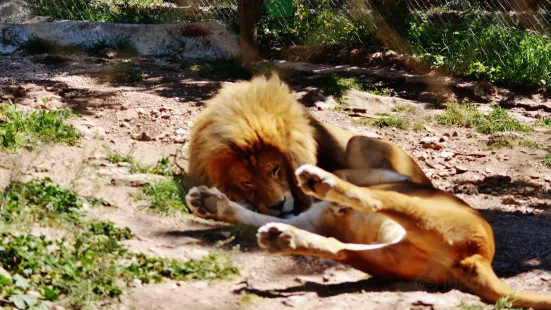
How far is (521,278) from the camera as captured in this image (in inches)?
157

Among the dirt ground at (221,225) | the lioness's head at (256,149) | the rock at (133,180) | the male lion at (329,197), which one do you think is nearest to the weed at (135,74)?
the dirt ground at (221,225)

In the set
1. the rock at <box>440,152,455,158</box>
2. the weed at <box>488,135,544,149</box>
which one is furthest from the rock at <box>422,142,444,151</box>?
the weed at <box>488,135,544,149</box>

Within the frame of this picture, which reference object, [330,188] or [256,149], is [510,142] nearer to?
[256,149]

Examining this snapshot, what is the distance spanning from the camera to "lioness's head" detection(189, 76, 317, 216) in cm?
484

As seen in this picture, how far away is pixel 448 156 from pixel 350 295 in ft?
12.1

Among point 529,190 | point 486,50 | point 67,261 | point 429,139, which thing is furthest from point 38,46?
point 67,261

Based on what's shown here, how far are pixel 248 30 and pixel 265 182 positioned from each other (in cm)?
615

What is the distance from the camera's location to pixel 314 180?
3516mm

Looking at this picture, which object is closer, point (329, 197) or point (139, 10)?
point (329, 197)

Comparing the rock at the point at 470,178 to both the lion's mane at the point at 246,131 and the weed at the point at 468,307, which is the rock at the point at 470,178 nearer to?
the lion's mane at the point at 246,131

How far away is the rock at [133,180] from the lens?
513cm

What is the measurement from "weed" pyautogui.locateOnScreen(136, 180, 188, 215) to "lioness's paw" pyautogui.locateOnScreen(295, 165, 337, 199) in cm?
151

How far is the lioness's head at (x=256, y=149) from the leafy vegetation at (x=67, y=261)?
97 cm

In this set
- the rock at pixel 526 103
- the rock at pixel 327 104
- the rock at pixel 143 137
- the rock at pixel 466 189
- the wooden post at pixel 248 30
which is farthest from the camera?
the wooden post at pixel 248 30
